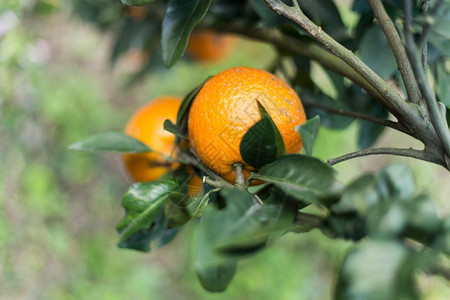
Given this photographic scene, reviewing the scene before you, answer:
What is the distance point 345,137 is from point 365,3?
51.0 inches

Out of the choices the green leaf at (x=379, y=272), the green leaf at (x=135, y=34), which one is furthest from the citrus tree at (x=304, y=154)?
the green leaf at (x=135, y=34)

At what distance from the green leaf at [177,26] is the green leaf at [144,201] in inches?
5.6

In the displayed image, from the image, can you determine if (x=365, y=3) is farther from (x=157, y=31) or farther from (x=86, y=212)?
(x=86, y=212)

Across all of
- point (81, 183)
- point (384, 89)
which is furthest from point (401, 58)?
point (81, 183)

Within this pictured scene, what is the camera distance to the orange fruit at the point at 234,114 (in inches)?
17.5

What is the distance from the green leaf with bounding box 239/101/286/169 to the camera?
1.36 feet

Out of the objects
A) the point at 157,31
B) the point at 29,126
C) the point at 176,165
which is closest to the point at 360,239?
the point at 176,165

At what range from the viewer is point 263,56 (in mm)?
2104

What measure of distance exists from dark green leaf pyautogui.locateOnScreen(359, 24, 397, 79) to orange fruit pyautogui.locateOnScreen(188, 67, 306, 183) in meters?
0.17

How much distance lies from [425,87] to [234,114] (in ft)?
0.58

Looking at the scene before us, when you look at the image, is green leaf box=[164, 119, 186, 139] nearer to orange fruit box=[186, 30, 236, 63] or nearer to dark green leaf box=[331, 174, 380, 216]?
dark green leaf box=[331, 174, 380, 216]

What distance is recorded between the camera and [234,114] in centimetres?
44

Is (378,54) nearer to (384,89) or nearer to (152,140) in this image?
(384,89)

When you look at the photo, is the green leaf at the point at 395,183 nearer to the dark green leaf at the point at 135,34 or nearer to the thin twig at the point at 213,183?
the thin twig at the point at 213,183
